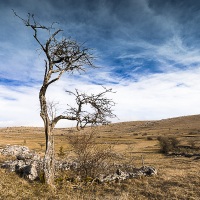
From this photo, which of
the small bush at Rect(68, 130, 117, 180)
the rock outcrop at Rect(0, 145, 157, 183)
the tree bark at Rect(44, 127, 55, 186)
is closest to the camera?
the tree bark at Rect(44, 127, 55, 186)

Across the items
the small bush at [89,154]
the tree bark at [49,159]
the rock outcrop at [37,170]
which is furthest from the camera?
the small bush at [89,154]

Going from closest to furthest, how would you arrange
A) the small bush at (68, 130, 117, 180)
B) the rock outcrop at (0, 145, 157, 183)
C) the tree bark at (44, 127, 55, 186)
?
the tree bark at (44, 127, 55, 186), the rock outcrop at (0, 145, 157, 183), the small bush at (68, 130, 117, 180)

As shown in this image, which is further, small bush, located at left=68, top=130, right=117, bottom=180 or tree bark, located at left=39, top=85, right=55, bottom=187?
small bush, located at left=68, top=130, right=117, bottom=180

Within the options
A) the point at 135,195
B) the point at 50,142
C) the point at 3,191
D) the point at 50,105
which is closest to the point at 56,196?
the point at 3,191

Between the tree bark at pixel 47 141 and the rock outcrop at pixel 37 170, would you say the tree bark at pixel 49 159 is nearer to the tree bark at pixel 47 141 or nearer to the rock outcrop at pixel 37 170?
the tree bark at pixel 47 141

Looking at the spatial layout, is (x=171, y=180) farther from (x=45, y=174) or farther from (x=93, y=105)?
(x=45, y=174)

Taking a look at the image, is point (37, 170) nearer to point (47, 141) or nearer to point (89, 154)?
point (47, 141)

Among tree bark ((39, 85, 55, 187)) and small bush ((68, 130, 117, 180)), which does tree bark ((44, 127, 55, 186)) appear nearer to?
tree bark ((39, 85, 55, 187))

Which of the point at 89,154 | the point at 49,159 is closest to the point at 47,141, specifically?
the point at 49,159

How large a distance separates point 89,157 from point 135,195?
4461 millimetres

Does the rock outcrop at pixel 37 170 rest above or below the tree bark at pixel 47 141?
below

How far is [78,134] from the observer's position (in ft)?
56.9

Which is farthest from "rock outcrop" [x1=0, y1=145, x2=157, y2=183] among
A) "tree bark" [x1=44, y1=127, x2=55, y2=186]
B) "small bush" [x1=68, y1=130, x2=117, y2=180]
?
"tree bark" [x1=44, y1=127, x2=55, y2=186]

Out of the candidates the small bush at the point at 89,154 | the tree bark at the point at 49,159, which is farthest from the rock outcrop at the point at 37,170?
the tree bark at the point at 49,159
